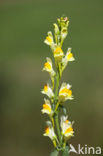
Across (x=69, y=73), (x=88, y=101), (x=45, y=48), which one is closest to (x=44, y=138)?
(x=88, y=101)

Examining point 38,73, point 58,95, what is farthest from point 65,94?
point 38,73

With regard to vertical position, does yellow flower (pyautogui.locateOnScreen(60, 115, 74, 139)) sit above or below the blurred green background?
below

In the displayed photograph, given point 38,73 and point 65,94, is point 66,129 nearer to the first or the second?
point 65,94

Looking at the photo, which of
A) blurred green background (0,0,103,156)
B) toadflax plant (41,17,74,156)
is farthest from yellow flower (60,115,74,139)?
blurred green background (0,0,103,156)

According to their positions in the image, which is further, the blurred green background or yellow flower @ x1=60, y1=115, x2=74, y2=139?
the blurred green background

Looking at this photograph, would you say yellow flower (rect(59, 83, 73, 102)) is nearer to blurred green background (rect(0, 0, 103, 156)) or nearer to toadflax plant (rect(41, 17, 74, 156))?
toadflax plant (rect(41, 17, 74, 156))

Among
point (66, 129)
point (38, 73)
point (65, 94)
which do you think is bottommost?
point (66, 129)

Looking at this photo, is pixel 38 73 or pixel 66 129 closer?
pixel 66 129

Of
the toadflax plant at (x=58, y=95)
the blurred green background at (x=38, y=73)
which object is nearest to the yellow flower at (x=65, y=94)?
the toadflax plant at (x=58, y=95)

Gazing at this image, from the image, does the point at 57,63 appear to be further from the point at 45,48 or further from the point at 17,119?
the point at 45,48
